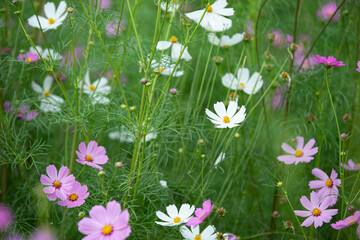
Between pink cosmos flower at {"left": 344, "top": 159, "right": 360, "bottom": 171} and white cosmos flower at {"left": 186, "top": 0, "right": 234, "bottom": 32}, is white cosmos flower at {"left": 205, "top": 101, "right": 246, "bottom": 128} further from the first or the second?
pink cosmos flower at {"left": 344, "top": 159, "right": 360, "bottom": 171}

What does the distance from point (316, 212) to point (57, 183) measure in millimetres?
562

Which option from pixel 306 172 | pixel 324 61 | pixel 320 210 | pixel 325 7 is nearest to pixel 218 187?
pixel 306 172

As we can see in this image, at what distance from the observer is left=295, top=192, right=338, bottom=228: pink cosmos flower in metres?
0.86

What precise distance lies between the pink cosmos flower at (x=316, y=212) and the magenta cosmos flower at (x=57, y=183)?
0.49 m

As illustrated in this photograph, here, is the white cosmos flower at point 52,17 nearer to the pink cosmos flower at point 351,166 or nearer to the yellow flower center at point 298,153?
the yellow flower center at point 298,153

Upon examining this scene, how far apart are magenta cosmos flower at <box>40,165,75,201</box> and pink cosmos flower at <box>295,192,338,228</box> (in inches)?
19.2

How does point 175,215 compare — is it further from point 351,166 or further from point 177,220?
point 351,166

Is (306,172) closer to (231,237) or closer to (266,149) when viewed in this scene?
(266,149)

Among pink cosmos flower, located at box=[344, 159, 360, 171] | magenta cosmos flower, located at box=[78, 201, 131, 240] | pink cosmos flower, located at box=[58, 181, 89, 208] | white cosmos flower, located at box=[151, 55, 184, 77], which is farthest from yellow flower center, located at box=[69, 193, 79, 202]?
pink cosmos flower, located at box=[344, 159, 360, 171]

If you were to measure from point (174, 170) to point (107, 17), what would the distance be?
1.58 feet

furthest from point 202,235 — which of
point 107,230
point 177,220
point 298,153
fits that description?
point 298,153

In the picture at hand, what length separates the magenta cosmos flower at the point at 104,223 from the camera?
2.19 ft

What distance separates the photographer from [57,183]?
852 millimetres

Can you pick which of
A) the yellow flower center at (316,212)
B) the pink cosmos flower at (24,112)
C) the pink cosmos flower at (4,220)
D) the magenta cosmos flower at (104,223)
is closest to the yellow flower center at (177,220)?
the magenta cosmos flower at (104,223)
